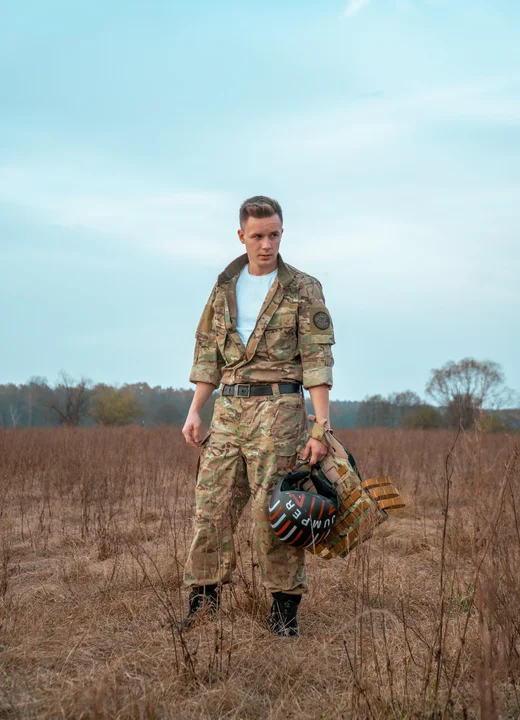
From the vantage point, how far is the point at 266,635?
2967 mm

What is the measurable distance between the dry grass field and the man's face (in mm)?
1142

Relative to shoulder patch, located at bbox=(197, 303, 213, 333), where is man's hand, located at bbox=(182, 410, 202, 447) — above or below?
below

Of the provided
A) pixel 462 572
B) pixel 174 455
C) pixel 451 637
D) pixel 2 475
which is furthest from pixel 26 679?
pixel 174 455

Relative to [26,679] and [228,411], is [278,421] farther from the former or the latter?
[26,679]

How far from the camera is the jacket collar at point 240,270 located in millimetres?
3209

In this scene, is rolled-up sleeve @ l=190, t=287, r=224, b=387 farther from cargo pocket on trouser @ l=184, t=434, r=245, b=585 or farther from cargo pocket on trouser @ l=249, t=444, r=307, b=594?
cargo pocket on trouser @ l=249, t=444, r=307, b=594

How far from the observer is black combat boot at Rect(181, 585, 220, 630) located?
9.84 ft

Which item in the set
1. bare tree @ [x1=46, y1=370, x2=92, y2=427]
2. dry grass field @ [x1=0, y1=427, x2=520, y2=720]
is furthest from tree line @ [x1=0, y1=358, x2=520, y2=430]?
dry grass field @ [x1=0, y1=427, x2=520, y2=720]

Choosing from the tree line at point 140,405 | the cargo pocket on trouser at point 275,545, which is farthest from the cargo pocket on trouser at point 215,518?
the tree line at point 140,405

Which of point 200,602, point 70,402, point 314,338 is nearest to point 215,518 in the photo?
point 200,602

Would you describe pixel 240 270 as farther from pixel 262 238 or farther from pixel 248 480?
pixel 248 480

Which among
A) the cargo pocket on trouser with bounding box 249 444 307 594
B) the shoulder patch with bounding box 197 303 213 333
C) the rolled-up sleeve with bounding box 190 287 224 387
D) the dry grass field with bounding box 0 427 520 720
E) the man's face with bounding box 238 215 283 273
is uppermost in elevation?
the man's face with bounding box 238 215 283 273

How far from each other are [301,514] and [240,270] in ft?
4.21

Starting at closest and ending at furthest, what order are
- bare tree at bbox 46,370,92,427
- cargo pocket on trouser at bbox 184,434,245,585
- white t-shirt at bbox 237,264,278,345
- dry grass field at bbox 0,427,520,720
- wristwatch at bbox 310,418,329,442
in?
dry grass field at bbox 0,427,520,720 < wristwatch at bbox 310,418,329,442 < cargo pocket on trouser at bbox 184,434,245,585 < white t-shirt at bbox 237,264,278,345 < bare tree at bbox 46,370,92,427
